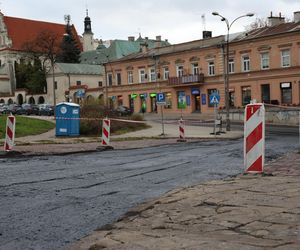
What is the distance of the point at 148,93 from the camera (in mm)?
75125

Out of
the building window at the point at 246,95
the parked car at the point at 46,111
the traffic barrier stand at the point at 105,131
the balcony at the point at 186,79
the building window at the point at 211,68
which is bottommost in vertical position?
the traffic barrier stand at the point at 105,131

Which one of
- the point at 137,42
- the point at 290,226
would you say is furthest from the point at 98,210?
the point at 137,42

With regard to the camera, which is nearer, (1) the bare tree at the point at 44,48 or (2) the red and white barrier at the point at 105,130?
(2) the red and white barrier at the point at 105,130

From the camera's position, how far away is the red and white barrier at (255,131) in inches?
388

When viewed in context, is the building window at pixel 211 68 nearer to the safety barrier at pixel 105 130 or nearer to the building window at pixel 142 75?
the building window at pixel 142 75

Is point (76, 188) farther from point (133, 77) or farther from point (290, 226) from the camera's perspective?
point (133, 77)

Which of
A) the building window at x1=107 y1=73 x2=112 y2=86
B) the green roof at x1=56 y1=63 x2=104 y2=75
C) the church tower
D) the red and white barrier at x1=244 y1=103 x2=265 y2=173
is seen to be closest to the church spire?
the church tower

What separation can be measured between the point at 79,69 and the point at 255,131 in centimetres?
9377

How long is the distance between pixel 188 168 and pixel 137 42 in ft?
340

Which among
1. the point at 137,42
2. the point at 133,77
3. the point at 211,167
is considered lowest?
the point at 211,167

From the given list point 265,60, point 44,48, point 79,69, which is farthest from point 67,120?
point 44,48

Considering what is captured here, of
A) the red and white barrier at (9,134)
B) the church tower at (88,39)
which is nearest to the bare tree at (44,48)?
the church tower at (88,39)

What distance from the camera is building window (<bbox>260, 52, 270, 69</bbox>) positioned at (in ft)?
195

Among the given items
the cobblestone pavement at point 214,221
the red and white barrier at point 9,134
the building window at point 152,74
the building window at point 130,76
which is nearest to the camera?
the cobblestone pavement at point 214,221
